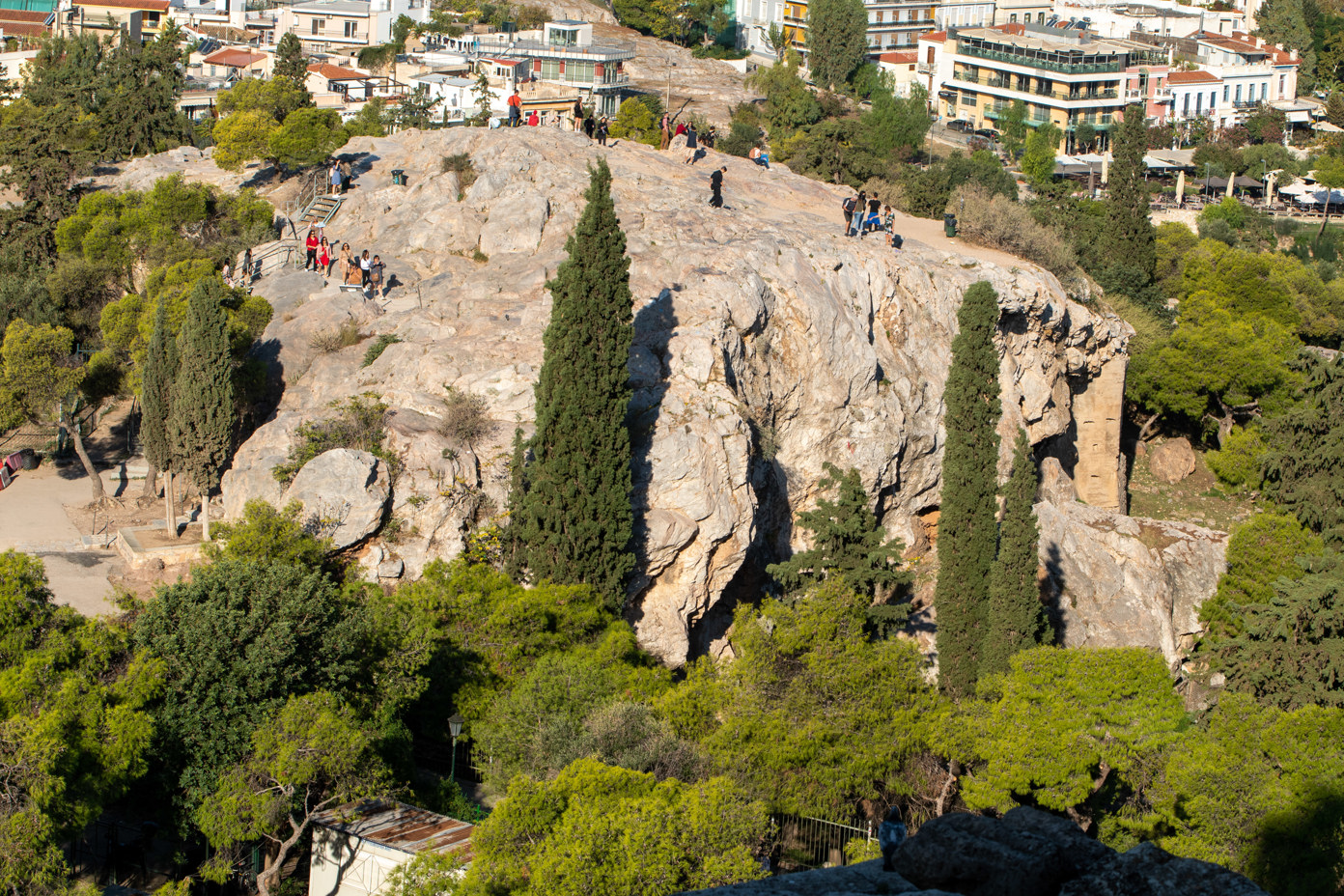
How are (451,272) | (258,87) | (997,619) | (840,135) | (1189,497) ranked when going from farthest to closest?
(840,135), (1189,497), (258,87), (451,272), (997,619)

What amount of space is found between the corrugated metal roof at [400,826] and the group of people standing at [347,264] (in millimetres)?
17195

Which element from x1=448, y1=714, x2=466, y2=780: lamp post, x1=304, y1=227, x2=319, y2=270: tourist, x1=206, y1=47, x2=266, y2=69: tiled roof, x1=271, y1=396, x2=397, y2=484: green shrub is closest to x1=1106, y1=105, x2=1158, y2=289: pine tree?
x1=304, y1=227, x2=319, y2=270: tourist

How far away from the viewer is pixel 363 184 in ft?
137

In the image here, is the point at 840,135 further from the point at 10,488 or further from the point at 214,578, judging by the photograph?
the point at 214,578

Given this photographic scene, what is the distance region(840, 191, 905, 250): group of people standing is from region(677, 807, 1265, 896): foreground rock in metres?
33.6

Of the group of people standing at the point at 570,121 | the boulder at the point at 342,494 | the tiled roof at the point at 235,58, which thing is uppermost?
the tiled roof at the point at 235,58

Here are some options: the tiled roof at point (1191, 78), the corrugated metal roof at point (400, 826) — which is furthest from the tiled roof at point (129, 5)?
the corrugated metal roof at point (400, 826)

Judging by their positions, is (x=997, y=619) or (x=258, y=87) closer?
(x=997, y=619)

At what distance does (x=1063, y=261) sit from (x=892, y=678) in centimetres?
2713

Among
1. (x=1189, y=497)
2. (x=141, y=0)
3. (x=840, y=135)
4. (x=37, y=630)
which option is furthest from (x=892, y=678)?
(x=141, y=0)

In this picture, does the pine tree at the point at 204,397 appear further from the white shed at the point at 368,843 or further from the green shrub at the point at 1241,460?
the green shrub at the point at 1241,460

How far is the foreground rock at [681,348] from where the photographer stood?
29.5 metres

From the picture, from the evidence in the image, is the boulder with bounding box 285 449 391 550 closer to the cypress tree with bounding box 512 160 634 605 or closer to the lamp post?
the cypress tree with bounding box 512 160 634 605

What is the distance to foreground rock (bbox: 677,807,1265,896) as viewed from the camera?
7723 millimetres
